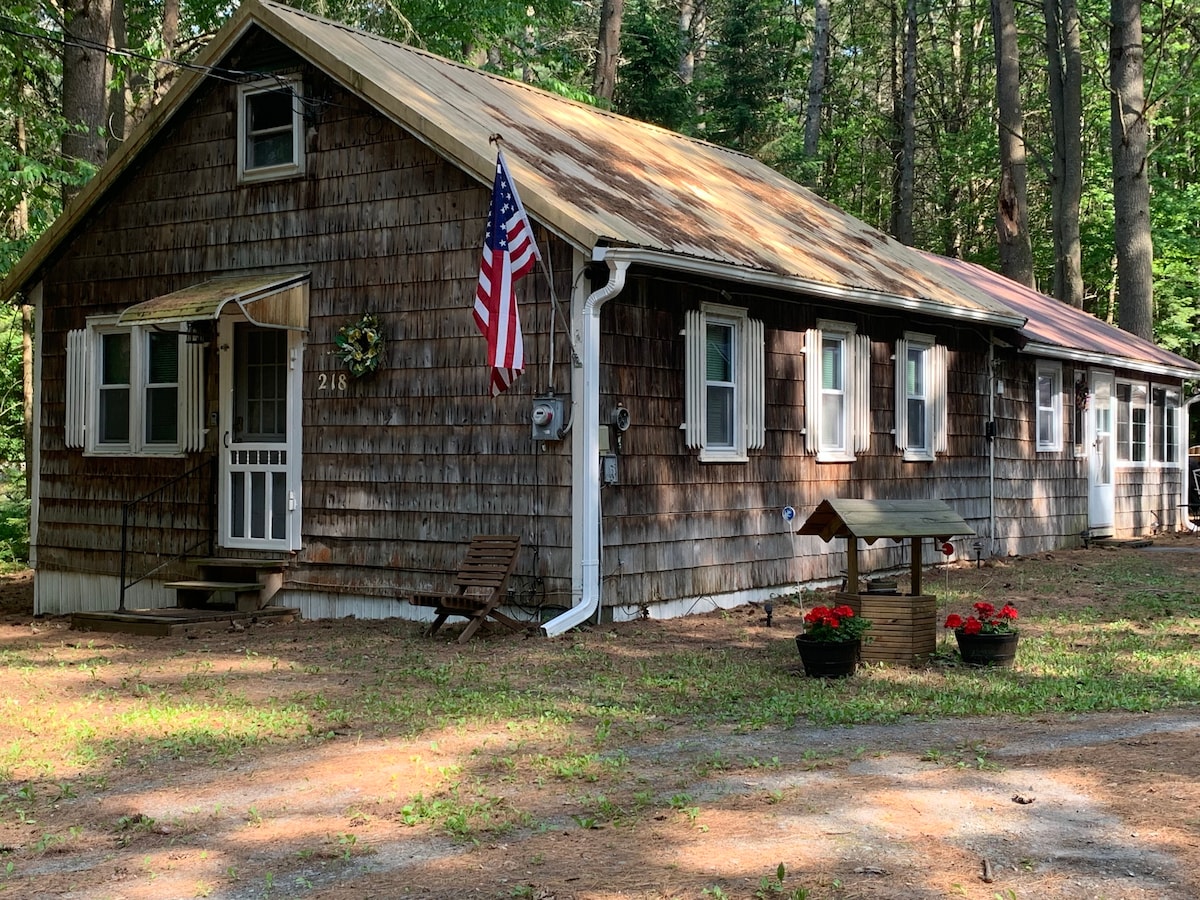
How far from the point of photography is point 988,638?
9508 mm

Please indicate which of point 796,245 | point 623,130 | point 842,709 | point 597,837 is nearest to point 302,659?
point 842,709

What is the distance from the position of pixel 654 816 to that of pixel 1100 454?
1721 centimetres

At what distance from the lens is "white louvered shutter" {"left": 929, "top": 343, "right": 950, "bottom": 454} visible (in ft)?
54.1

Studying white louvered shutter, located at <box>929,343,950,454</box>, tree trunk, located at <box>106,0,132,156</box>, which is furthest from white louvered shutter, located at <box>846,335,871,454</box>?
tree trunk, located at <box>106,0,132,156</box>

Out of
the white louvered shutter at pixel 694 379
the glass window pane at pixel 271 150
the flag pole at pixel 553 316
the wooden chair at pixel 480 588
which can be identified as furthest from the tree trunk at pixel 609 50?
the wooden chair at pixel 480 588

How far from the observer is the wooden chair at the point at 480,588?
10.9 m

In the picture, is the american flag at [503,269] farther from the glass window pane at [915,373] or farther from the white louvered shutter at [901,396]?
the glass window pane at [915,373]

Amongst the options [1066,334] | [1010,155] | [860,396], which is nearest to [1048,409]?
[1066,334]

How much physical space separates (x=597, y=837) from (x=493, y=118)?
29.8 feet

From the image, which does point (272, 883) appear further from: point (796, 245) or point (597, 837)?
point (796, 245)

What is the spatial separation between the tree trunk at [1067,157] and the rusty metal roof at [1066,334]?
4189 mm

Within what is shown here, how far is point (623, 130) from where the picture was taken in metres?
16.1

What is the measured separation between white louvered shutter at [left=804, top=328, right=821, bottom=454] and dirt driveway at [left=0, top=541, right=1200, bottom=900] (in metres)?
6.57

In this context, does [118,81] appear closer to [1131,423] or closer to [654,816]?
[1131,423]
